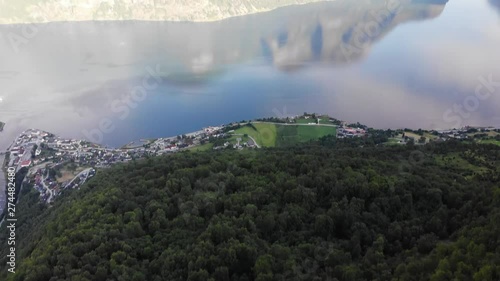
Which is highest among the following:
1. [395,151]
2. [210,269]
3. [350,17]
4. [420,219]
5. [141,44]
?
[350,17]

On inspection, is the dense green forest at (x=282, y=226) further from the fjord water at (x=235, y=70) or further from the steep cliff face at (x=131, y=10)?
the steep cliff face at (x=131, y=10)

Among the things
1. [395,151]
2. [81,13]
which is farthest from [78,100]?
[81,13]

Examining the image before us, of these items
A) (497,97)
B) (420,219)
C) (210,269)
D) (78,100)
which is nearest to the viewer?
(210,269)

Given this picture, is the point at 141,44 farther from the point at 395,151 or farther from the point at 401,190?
the point at 401,190

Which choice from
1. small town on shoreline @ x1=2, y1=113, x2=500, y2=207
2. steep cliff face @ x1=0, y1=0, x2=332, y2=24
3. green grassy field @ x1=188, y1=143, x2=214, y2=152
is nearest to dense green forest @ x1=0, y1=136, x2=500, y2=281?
small town on shoreline @ x1=2, y1=113, x2=500, y2=207

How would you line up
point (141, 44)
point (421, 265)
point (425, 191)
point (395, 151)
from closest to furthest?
point (421, 265), point (425, 191), point (395, 151), point (141, 44)

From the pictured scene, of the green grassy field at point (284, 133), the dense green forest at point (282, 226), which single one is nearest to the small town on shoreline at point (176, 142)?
the green grassy field at point (284, 133)

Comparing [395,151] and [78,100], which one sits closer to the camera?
[395,151]

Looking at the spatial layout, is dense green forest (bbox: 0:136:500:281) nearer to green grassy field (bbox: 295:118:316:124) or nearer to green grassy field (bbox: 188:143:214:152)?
green grassy field (bbox: 188:143:214:152)
